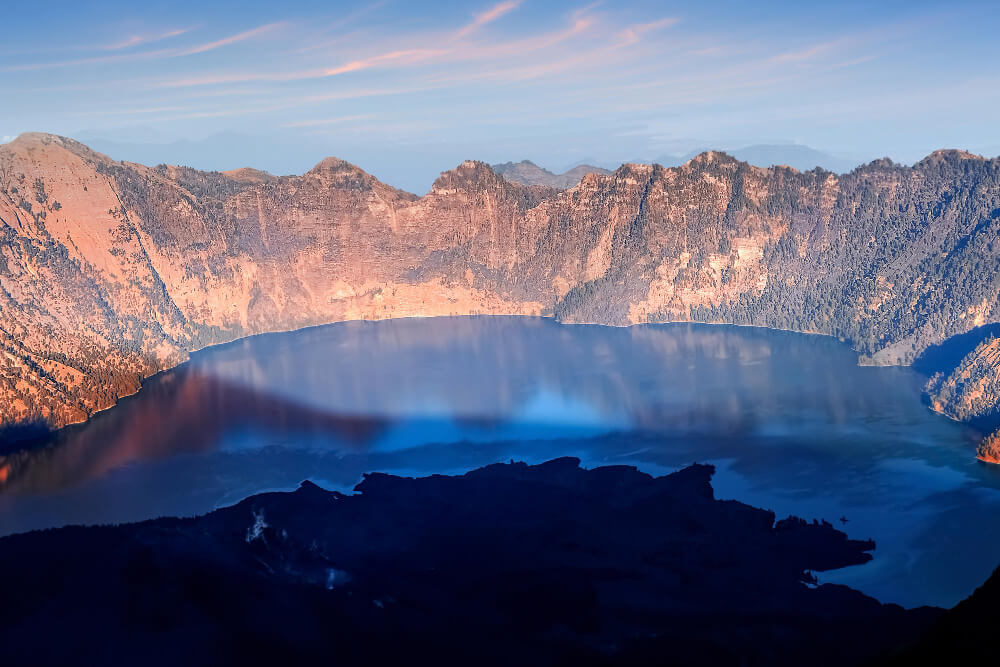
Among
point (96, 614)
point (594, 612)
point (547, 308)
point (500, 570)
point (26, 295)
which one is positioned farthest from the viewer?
point (547, 308)

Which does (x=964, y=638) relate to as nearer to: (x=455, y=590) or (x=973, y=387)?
(x=455, y=590)

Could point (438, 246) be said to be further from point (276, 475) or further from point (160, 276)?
point (276, 475)

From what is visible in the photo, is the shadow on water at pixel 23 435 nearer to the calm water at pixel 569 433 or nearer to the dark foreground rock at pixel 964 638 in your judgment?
Result: the calm water at pixel 569 433

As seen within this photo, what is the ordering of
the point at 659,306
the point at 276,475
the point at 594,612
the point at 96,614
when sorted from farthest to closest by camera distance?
the point at 659,306 < the point at 276,475 < the point at 594,612 < the point at 96,614

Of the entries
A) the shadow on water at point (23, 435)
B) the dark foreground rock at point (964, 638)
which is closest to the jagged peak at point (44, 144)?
the shadow on water at point (23, 435)

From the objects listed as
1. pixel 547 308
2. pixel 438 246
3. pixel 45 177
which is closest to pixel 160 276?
pixel 45 177

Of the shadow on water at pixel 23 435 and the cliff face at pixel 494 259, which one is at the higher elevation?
the cliff face at pixel 494 259

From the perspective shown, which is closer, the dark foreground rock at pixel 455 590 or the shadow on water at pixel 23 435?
the dark foreground rock at pixel 455 590

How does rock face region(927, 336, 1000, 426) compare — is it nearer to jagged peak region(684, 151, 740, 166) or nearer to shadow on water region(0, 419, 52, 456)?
jagged peak region(684, 151, 740, 166)
